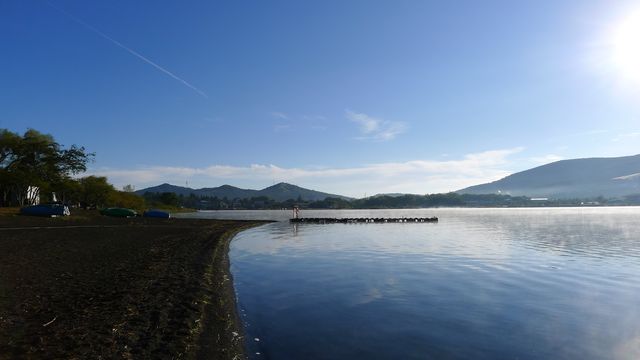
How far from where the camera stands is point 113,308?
15305 mm

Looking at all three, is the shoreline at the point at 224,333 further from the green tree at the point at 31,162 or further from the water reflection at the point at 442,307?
the green tree at the point at 31,162

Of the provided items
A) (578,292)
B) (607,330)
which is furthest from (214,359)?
(578,292)

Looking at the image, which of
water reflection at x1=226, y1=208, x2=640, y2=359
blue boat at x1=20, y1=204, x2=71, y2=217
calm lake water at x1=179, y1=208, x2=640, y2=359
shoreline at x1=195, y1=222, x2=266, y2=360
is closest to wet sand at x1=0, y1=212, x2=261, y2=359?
shoreline at x1=195, y1=222, x2=266, y2=360

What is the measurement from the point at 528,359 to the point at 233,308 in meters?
11.4

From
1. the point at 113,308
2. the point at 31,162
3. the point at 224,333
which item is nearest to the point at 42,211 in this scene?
the point at 31,162

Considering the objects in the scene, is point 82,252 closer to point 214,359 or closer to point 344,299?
point 344,299

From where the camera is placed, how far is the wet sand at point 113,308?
37.4 ft

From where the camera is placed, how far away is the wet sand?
1140cm

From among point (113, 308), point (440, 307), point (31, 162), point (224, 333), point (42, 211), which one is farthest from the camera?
point (31, 162)

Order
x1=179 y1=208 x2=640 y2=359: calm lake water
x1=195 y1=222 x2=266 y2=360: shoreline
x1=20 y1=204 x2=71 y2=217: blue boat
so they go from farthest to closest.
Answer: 1. x1=20 y1=204 x2=71 y2=217: blue boat
2. x1=179 y1=208 x2=640 y2=359: calm lake water
3. x1=195 y1=222 x2=266 y2=360: shoreline

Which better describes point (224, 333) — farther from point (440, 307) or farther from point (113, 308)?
point (440, 307)

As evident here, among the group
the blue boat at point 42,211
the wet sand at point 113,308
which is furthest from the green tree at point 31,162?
the wet sand at point 113,308

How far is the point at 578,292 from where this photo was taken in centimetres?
2195

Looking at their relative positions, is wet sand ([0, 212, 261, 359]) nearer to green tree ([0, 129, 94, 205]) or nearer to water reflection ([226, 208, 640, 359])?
water reflection ([226, 208, 640, 359])
